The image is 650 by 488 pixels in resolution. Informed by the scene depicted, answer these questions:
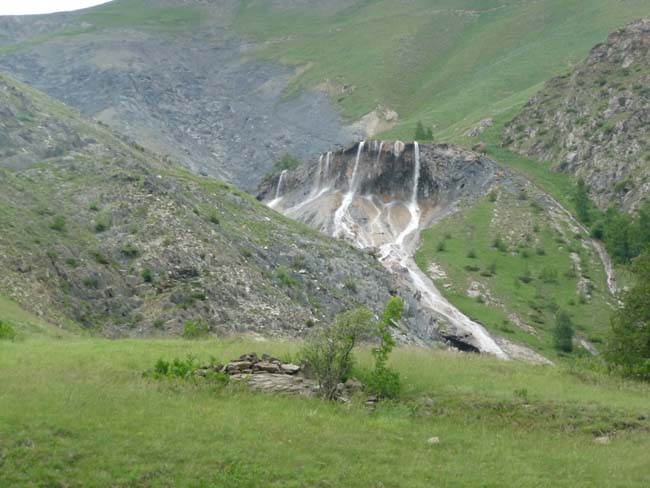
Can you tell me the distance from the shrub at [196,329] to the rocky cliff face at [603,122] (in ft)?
180

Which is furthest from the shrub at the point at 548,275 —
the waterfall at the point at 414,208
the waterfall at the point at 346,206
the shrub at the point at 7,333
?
the shrub at the point at 7,333

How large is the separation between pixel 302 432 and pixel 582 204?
6706 cm

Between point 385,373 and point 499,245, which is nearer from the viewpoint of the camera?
point 385,373

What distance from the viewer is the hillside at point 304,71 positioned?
4850 inches

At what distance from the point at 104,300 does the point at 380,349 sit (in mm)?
20039

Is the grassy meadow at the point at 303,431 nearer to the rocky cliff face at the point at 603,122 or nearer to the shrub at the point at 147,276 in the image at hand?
the shrub at the point at 147,276

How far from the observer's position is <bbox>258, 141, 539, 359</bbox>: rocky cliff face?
7831cm

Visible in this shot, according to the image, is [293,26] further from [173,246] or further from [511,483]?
[511,483]

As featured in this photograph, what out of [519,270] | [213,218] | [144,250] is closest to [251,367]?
[144,250]

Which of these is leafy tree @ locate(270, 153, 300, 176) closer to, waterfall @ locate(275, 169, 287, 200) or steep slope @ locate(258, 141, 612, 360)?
waterfall @ locate(275, 169, 287, 200)

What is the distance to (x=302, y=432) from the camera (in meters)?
16.1

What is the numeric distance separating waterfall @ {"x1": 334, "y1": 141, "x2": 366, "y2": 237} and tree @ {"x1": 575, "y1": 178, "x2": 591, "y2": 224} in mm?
24005

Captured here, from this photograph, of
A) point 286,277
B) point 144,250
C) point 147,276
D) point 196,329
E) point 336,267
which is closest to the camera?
point 196,329

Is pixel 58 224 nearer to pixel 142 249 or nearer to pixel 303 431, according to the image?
pixel 142 249
